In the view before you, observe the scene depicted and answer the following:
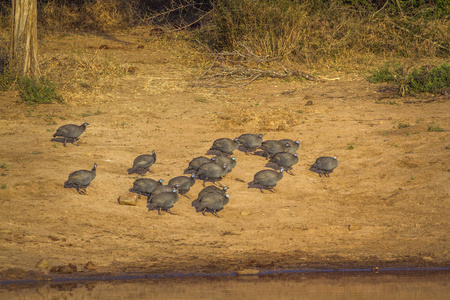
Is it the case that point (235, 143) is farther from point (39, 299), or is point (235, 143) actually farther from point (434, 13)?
point (434, 13)

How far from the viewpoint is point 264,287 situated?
20.0ft

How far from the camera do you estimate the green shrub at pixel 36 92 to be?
1310cm

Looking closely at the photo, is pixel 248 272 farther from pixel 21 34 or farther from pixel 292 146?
pixel 21 34

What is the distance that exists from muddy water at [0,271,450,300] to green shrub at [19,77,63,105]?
8061 millimetres

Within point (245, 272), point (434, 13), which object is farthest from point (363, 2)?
point (245, 272)

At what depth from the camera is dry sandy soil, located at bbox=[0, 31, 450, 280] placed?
6734 mm

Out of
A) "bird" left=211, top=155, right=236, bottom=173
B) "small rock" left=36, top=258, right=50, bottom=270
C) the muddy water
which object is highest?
"bird" left=211, top=155, right=236, bottom=173

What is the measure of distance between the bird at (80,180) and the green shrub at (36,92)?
210 inches

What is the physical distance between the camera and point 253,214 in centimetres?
813

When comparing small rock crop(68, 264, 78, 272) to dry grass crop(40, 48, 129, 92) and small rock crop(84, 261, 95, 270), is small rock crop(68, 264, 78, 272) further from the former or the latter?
dry grass crop(40, 48, 129, 92)

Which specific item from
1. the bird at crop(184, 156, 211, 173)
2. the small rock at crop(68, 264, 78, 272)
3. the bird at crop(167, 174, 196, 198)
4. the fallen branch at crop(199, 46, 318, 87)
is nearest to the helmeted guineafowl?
the bird at crop(167, 174, 196, 198)

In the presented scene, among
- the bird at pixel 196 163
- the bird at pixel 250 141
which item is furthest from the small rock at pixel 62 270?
the bird at pixel 250 141

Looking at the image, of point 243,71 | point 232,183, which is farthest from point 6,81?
point 232,183

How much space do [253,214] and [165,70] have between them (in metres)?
9.65
